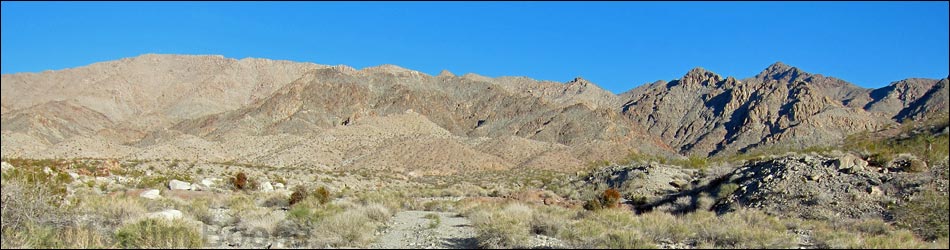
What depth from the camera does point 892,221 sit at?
53.7 feet

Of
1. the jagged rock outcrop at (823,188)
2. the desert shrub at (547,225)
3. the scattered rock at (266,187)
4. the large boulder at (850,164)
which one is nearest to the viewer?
the desert shrub at (547,225)

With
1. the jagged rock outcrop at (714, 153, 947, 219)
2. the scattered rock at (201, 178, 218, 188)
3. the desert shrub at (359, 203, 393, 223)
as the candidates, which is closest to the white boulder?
the scattered rock at (201, 178, 218, 188)

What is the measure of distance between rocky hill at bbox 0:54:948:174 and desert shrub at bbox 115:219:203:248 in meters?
49.5

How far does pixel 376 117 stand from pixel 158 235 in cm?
9914

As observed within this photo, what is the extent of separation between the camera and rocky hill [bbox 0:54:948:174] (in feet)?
259

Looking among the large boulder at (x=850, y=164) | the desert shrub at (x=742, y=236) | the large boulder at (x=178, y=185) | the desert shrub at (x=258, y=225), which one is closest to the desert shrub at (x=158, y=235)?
the desert shrub at (x=258, y=225)

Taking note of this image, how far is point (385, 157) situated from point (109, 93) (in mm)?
85684

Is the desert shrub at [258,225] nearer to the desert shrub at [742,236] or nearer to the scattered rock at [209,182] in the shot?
the desert shrub at [742,236]

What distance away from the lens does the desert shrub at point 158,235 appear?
12492mm

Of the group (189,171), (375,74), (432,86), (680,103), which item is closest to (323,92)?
(375,74)

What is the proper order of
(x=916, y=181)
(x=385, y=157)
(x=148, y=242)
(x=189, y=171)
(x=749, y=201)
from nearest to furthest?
(x=148, y=242), (x=916, y=181), (x=749, y=201), (x=189, y=171), (x=385, y=157)

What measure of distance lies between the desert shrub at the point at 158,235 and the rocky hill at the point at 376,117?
49.5 metres

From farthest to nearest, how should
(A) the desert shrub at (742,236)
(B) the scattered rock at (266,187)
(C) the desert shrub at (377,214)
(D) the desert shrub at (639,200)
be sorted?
(B) the scattered rock at (266,187) → (D) the desert shrub at (639,200) → (C) the desert shrub at (377,214) → (A) the desert shrub at (742,236)

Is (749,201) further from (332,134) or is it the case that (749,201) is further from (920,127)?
(332,134)
